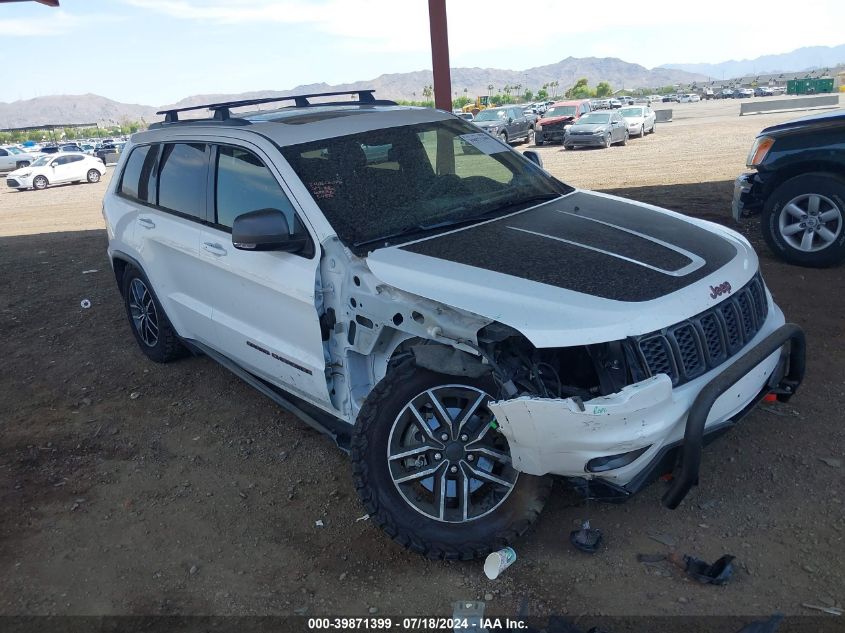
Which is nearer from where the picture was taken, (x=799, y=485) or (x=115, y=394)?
(x=799, y=485)

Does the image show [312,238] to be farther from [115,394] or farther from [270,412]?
[115,394]

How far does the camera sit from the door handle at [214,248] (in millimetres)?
4203

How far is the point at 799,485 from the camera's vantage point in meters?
3.55

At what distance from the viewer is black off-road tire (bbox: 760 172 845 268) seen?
642 cm

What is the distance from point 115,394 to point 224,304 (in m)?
1.72

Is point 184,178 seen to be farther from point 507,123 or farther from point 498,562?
point 507,123

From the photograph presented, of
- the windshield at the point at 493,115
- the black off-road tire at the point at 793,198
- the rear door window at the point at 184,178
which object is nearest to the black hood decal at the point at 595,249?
the rear door window at the point at 184,178

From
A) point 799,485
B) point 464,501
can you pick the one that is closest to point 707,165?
point 799,485

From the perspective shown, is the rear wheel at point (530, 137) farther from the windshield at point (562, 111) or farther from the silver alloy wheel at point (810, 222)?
the silver alloy wheel at point (810, 222)

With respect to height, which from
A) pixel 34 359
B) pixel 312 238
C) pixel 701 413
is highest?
pixel 312 238

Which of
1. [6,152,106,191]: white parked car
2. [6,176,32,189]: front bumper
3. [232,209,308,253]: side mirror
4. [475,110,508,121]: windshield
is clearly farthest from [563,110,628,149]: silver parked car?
[232,209,308,253]: side mirror

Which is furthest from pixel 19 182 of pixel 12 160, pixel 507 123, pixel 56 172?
pixel 507 123

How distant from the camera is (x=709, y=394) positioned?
2834mm

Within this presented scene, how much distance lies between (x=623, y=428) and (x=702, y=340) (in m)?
0.61
